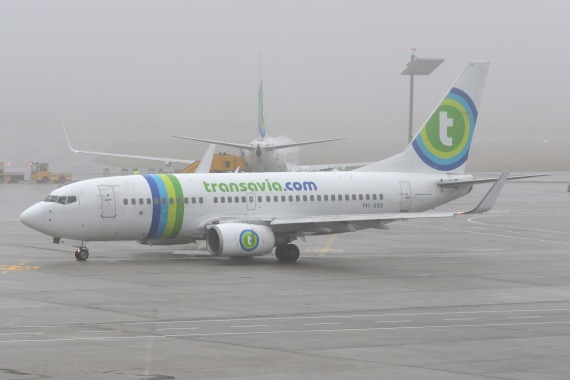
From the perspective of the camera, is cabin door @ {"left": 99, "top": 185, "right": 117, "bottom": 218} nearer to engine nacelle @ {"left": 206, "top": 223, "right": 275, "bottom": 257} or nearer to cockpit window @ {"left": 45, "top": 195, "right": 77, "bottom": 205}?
cockpit window @ {"left": 45, "top": 195, "right": 77, "bottom": 205}

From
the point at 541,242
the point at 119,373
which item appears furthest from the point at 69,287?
the point at 541,242

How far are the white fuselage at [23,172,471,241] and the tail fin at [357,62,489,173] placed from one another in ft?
3.03

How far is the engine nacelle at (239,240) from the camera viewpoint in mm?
45375

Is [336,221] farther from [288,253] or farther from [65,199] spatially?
[65,199]

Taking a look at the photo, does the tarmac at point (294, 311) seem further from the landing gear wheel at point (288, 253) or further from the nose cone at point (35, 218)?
the nose cone at point (35, 218)

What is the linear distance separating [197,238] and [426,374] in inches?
1014

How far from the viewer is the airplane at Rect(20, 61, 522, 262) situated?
45.7 meters

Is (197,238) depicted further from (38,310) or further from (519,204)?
(519,204)

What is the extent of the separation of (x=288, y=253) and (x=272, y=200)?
2.85m

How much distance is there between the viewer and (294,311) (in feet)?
107

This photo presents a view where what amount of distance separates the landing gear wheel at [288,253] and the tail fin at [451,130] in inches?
301

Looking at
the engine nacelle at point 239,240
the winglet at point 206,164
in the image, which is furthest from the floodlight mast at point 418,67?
the engine nacelle at point 239,240

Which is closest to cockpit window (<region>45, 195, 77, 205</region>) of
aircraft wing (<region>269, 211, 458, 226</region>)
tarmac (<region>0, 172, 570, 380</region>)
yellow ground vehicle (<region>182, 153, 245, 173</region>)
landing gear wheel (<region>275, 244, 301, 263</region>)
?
tarmac (<region>0, 172, 570, 380</region>)

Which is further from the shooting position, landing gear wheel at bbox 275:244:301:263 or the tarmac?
landing gear wheel at bbox 275:244:301:263
